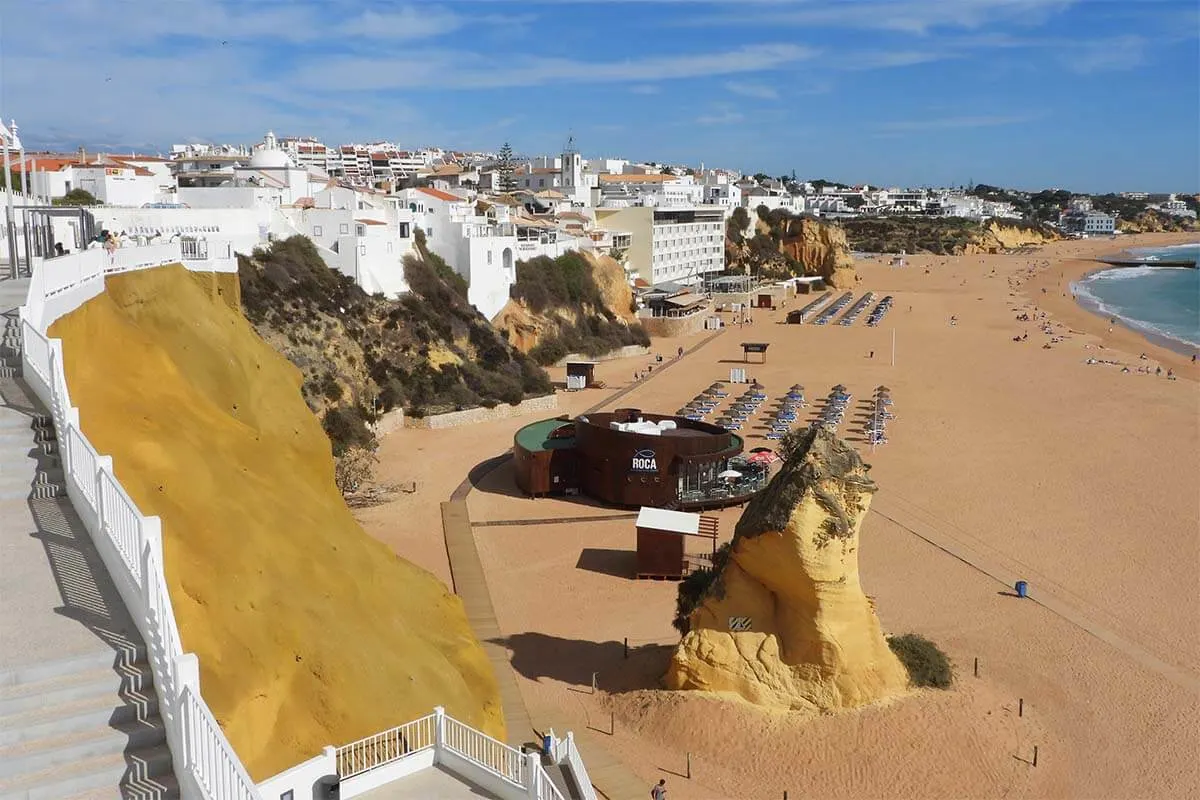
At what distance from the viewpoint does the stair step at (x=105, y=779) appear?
19.8 feet

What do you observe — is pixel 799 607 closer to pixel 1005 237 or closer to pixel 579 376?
pixel 579 376

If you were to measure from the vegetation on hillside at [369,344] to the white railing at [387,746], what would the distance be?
1925 cm

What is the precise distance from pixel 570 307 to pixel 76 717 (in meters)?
46.0

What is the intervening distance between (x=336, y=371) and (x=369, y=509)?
848 centimetres

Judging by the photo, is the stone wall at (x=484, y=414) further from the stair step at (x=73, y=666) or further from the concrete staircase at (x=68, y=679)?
the stair step at (x=73, y=666)

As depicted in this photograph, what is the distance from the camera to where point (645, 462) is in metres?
25.5

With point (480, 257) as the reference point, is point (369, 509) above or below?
below

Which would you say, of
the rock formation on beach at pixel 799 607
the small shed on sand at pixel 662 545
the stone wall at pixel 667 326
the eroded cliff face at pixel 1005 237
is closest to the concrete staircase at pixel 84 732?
the rock formation on beach at pixel 799 607

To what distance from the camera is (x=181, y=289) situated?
17.2 m

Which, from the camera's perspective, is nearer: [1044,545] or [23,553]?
[23,553]

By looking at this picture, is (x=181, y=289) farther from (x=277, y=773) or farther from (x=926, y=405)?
(x=926, y=405)

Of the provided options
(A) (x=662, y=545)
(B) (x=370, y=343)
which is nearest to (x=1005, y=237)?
(B) (x=370, y=343)

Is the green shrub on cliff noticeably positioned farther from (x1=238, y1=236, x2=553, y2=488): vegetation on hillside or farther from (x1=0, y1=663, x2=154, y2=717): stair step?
(x1=0, y1=663, x2=154, y2=717): stair step

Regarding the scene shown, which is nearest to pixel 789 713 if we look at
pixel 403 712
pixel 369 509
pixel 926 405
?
pixel 403 712
